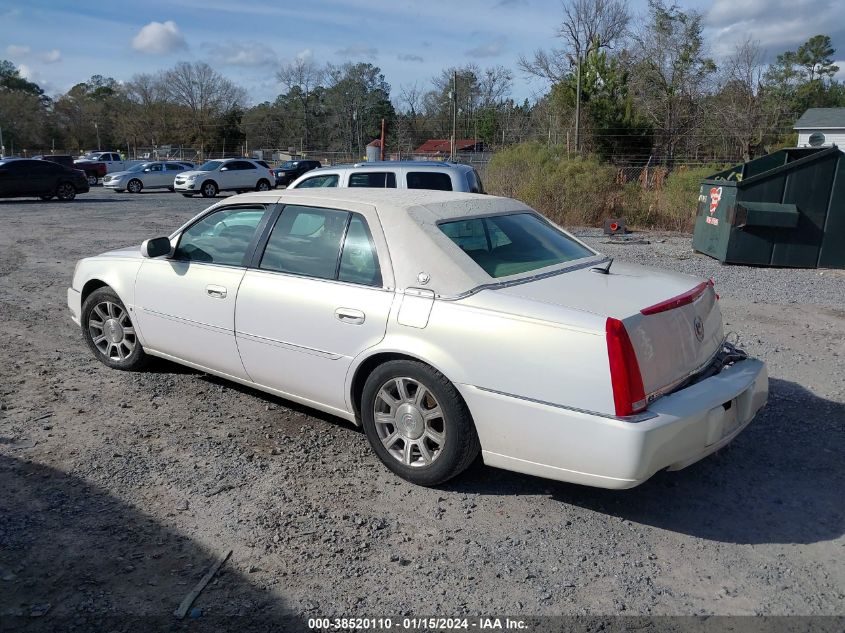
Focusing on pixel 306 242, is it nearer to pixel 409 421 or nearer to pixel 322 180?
pixel 409 421

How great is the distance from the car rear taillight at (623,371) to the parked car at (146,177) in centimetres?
3256

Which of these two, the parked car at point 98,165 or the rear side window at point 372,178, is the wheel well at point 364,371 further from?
the parked car at point 98,165

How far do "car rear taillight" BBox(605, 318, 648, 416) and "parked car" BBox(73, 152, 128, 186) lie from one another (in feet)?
127

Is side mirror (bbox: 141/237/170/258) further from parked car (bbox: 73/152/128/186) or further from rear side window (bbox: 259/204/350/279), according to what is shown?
parked car (bbox: 73/152/128/186)

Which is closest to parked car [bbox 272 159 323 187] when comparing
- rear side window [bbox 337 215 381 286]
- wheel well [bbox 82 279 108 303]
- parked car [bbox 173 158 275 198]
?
parked car [bbox 173 158 275 198]

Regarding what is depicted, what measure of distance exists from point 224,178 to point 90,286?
25.4m

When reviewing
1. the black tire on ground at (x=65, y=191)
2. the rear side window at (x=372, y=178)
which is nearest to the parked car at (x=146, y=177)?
the black tire on ground at (x=65, y=191)

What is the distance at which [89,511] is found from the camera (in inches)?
146

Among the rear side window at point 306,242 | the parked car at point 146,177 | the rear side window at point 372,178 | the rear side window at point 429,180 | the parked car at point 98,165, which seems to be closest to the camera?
the rear side window at point 306,242

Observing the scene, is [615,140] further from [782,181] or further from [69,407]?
[69,407]

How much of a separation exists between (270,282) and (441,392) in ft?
4.87

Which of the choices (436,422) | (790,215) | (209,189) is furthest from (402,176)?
(209,189)

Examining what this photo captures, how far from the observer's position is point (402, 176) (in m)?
11.1

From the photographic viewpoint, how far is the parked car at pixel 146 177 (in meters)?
32.2
